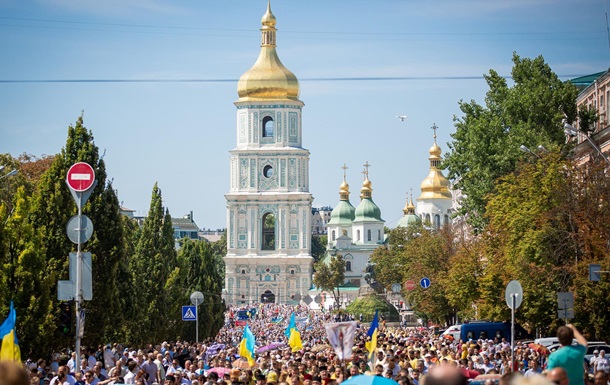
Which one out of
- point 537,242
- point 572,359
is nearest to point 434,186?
point 537,242

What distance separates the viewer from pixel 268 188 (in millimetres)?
166750

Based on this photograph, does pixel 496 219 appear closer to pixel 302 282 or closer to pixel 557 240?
pixel 557 240

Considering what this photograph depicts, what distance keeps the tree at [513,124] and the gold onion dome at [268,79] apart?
104 meters

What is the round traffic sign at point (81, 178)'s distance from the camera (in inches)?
1068

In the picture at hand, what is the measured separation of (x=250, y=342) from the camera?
33156 millimetres

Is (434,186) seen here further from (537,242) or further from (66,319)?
(66,319)

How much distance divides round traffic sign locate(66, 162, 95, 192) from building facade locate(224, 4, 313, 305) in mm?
137331

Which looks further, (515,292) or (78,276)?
(78,276)

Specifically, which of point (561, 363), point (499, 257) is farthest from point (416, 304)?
point (561, 363)

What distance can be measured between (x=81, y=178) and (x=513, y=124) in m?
35.1

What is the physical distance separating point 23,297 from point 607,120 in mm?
32720

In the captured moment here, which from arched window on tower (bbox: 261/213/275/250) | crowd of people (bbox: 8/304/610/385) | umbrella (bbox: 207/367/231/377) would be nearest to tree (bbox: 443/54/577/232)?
crowd of people (bbox: 8/304/610/385)

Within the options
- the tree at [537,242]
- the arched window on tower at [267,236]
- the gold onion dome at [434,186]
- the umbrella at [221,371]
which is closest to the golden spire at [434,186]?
the gold onion dome at [434,186]

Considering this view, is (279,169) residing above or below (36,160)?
above
